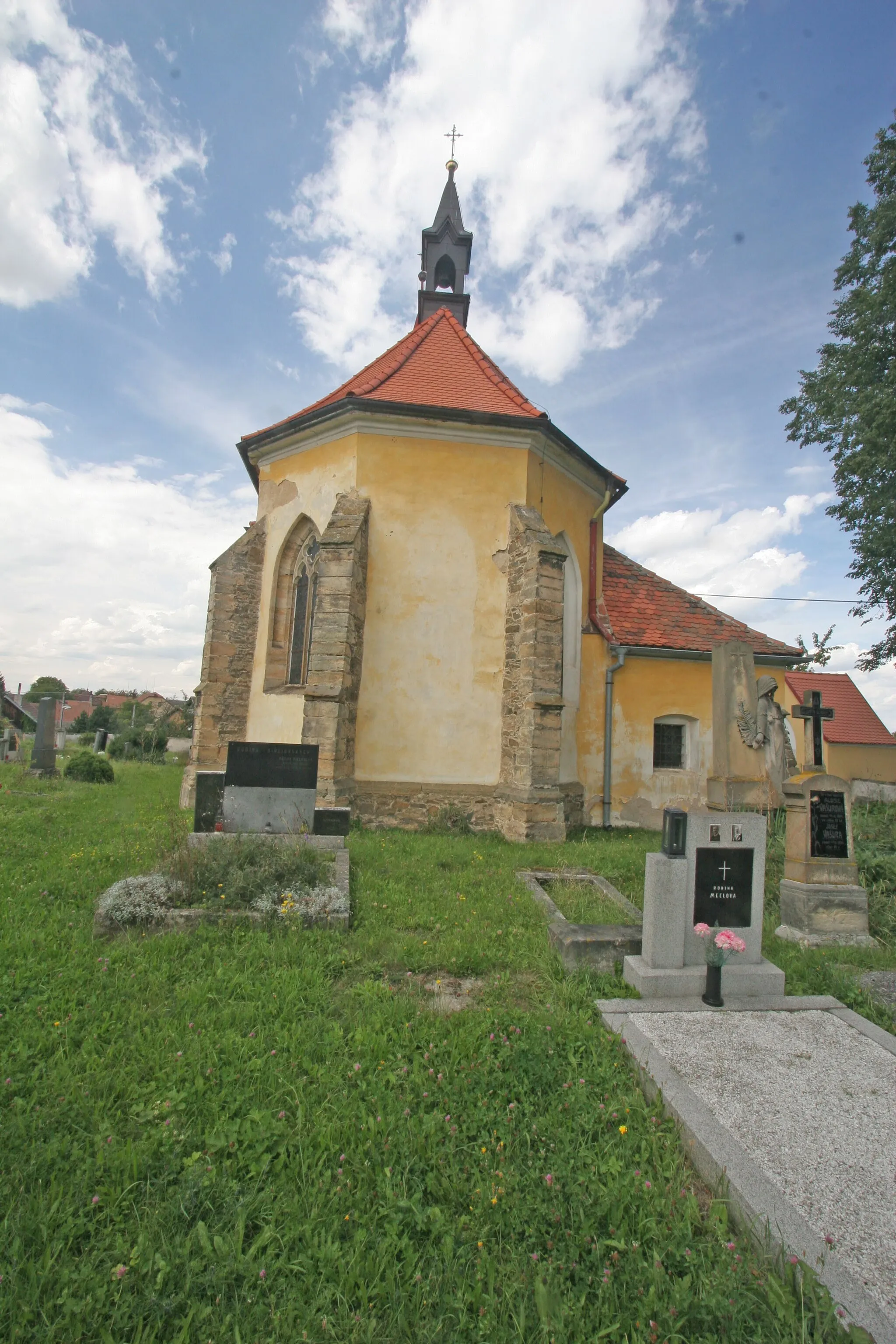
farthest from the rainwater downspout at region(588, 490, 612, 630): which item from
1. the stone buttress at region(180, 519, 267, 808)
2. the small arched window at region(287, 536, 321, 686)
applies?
the stone buttress at region(180, 519, 267, 808)

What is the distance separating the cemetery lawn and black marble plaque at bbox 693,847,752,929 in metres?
0.81

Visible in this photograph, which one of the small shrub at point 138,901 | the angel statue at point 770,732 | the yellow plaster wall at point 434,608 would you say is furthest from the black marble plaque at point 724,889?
the yellow plaster wall at point 434,608

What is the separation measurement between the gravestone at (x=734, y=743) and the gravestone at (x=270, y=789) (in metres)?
4.74

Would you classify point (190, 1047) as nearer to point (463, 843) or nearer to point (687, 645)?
point (463, 843)

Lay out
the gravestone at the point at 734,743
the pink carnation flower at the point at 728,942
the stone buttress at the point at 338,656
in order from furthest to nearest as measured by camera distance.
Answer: the stone buttress at the point at 338,656 → the gravestone at the point at 734,743 → the pink carnation flower at the point at 728,942

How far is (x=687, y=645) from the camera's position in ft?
44.7

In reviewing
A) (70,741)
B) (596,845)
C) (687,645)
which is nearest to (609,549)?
(687,645)

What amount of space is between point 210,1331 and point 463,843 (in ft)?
23.5

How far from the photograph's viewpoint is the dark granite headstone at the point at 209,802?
7.39 m

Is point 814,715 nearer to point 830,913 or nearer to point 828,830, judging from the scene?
→ point 828,830

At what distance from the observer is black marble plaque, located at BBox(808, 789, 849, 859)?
616cm

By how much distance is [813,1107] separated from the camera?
10.5ft

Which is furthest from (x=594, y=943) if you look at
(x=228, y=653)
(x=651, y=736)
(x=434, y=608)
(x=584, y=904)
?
(x=228, y=653)

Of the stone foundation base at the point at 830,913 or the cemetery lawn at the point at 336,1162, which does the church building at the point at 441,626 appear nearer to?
the stone foundation base at the point at 830,913
